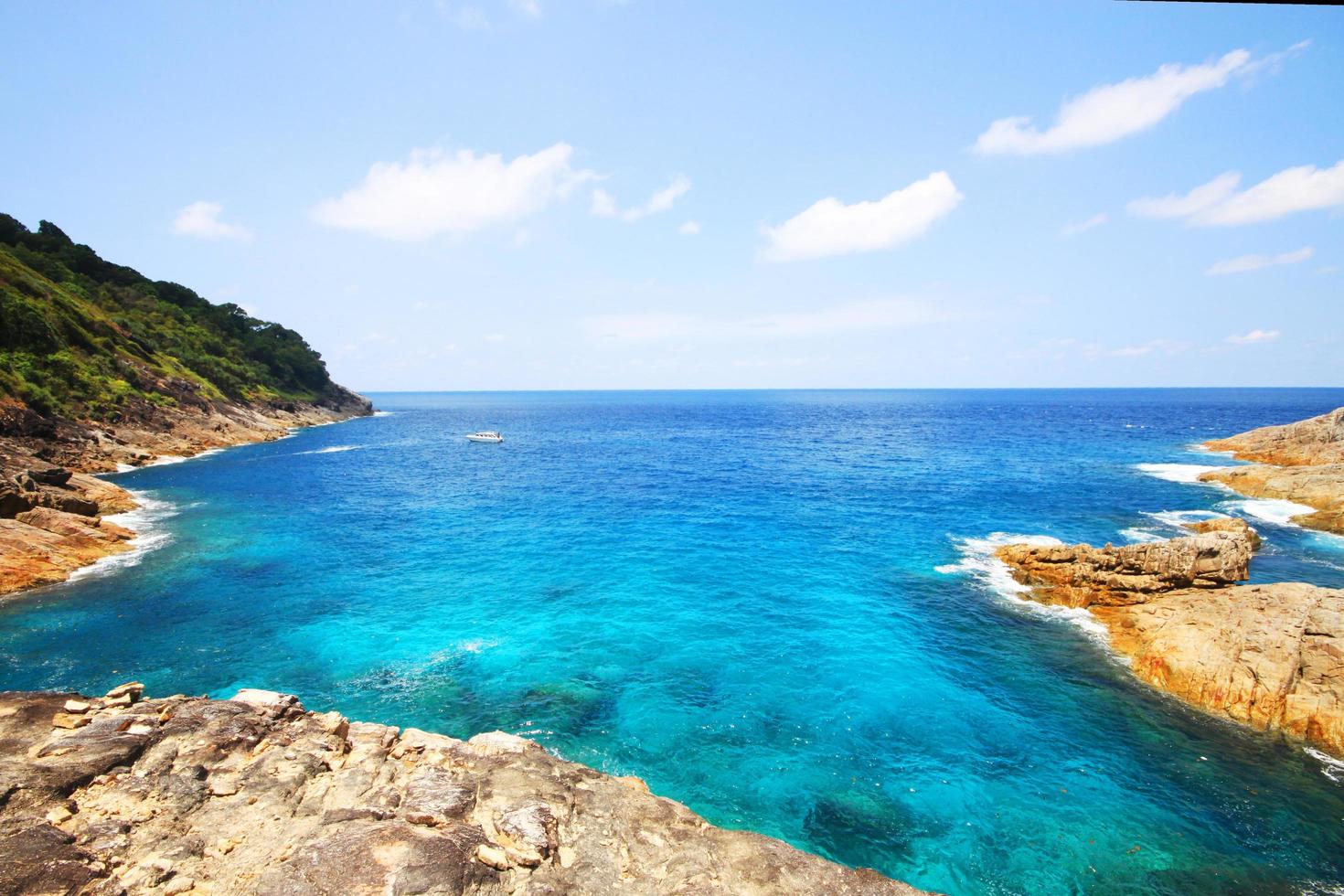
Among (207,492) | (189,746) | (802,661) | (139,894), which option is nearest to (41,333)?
(207,492)

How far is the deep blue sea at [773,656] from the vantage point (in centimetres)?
1791

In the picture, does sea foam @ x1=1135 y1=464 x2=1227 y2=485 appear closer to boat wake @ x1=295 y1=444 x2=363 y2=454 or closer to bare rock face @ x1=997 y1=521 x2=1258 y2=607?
bare rock face @ x1=997 y1=521 x2=1258 y2=607

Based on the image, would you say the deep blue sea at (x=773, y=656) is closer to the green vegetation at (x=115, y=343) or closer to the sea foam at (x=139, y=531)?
the sea foam at (x=139, y=531)

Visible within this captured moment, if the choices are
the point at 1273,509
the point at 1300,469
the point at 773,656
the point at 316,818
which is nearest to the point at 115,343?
the point at 316,818

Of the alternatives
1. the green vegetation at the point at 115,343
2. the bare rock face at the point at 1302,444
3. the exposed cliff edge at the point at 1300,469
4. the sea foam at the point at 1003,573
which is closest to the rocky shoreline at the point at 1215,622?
the sea foam at the point at 1003,573

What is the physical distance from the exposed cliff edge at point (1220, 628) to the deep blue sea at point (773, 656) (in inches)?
57.5

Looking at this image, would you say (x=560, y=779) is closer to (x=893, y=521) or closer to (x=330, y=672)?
(x=330, y=672)

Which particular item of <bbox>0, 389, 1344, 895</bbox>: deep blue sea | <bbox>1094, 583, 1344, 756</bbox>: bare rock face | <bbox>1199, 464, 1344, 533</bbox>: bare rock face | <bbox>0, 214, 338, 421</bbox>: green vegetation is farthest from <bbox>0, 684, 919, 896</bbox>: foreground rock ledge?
<bbox>0, 214, 338, 421</bbox>: green vegetation

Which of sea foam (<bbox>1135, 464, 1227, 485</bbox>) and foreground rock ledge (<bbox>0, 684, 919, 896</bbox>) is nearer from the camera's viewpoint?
foreground rock ledge (<bbox>0, 684, 919, 896</bbox>)

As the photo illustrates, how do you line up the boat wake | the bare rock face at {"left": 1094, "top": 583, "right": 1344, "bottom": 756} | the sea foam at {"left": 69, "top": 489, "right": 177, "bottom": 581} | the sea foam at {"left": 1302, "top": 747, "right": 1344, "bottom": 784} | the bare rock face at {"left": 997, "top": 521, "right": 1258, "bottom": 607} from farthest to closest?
the boat wake
the sea foam at {"left": 69, "top": 489, "right": 177, "bottom": 581}
the bare rock face at {"left": 997, "top": 521, "right": 1258, "bottom": 607}
the bare rock face at {"left": 1094, "top": 583, "right": 1344, "bottom": 756}
the sea foam at {"left": 1302, "top": 747, "right": 1344, "bottom": 784}

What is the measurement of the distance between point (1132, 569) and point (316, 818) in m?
41.2

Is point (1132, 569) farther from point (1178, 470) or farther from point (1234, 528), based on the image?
Result: point (1178, 470)

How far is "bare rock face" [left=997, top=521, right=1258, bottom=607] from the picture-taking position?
3142 centimetres

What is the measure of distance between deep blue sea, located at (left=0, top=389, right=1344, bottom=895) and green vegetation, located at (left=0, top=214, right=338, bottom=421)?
18.2 meters
